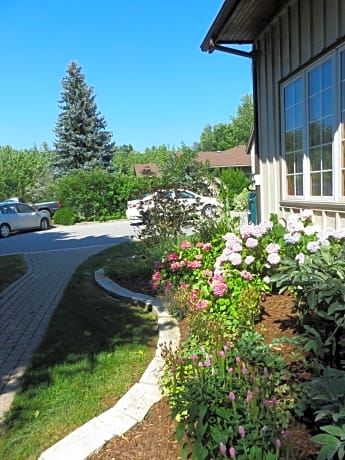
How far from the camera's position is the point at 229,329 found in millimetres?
3389

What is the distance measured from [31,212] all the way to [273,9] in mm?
15907

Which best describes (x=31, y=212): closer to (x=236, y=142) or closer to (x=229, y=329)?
(x=229, y=329)

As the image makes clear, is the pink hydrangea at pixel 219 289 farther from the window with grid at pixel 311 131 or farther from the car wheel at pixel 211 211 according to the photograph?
the car wheel at pixel 211 211

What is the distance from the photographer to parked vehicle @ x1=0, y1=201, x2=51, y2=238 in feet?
58.7

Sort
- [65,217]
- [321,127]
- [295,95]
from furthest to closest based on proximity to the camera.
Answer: [65,217] < [295,95] < [321,127]

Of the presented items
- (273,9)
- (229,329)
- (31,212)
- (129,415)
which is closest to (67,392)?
(129,415)

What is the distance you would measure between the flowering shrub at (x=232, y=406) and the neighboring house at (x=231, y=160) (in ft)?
103

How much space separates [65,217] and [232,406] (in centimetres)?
2086

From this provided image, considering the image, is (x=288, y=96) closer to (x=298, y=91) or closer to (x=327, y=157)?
(x=298, y=91)

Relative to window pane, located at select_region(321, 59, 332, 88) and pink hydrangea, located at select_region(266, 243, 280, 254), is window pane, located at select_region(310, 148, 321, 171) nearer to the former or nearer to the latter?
window pane, located at select_region(321, 59, 332, 88)

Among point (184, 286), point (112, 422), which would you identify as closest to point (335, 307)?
point (112, 422)

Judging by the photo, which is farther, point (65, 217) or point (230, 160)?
point (230, 160)

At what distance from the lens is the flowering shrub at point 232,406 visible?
1838 mm

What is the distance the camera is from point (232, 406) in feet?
6.68
